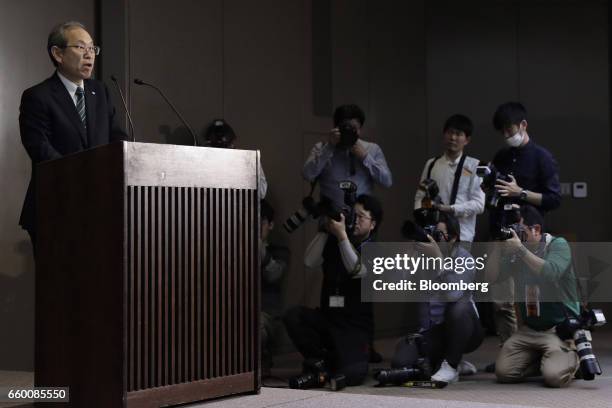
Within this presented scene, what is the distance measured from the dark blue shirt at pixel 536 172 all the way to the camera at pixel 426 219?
37 cm

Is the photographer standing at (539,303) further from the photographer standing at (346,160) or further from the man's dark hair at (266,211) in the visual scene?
the man's dark hair at (266,211)

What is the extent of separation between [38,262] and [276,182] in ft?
10.3

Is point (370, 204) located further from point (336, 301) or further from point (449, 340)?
point (449, 340)

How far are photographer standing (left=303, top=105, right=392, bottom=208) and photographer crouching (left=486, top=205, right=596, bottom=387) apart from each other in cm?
84

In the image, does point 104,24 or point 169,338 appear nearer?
point 169,338

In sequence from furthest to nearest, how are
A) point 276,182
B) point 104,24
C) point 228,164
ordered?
point 276,182
point 104,24
point 228,164

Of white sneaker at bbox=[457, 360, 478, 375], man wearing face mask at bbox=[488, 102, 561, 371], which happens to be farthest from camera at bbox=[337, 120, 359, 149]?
white sneaker at bbox=[457, 360, 478, 375]

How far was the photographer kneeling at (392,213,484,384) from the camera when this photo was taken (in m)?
3.78

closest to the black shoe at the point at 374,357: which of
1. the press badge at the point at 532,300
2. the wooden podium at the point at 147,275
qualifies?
the press badge at the point at 532,300

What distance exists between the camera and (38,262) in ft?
6.15

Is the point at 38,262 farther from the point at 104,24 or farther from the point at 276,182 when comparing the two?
the point at 276,182

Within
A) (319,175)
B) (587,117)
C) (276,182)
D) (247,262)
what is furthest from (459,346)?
(587,117)

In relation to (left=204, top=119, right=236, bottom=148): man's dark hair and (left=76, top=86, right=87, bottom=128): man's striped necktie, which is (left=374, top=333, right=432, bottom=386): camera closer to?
(left=204, top=119, right=236, bottom=148): man's dark hair

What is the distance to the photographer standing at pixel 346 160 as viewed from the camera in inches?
166
